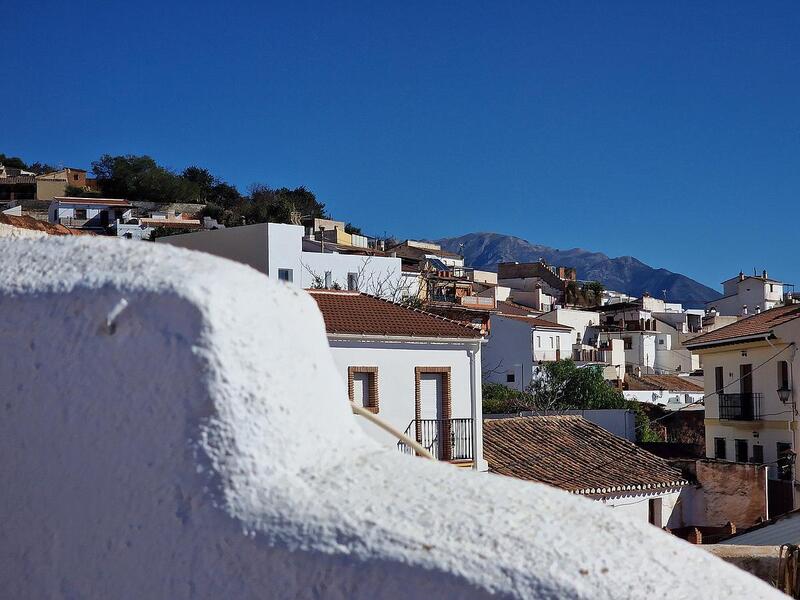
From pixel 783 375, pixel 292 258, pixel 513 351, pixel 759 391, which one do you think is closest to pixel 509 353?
pixel 513 351

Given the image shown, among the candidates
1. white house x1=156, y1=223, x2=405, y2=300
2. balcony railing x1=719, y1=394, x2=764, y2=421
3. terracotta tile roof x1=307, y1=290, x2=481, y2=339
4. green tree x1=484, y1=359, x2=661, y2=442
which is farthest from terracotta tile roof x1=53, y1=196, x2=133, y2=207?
terracotta tile roof x1=307, y1=290, x2=481, y2=339

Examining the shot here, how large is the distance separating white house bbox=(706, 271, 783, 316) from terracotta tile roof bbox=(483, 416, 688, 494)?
49.2 m

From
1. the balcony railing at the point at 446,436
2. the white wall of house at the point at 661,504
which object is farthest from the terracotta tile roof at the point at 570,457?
the balcony railing at the point at 446,436

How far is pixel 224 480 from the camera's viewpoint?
2.22m

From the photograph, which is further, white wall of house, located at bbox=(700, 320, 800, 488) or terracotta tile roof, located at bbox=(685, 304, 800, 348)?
terracotta tile roof, located at bbox=(685, 304, 800, 348)

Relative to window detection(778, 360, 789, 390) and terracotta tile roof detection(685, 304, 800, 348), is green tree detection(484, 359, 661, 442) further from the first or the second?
window detection(778, 360, 789, 390)

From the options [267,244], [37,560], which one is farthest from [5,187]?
[37,560]

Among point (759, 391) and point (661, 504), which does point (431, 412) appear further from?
point (759, 391)

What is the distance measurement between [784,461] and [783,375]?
3.05m

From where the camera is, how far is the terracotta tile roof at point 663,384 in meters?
60.2

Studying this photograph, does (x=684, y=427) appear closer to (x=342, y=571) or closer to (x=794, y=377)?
(x=794, y=377)

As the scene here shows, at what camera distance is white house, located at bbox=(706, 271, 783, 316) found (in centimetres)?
7794

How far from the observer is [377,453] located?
2.40 m

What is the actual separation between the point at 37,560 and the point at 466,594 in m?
1.18
